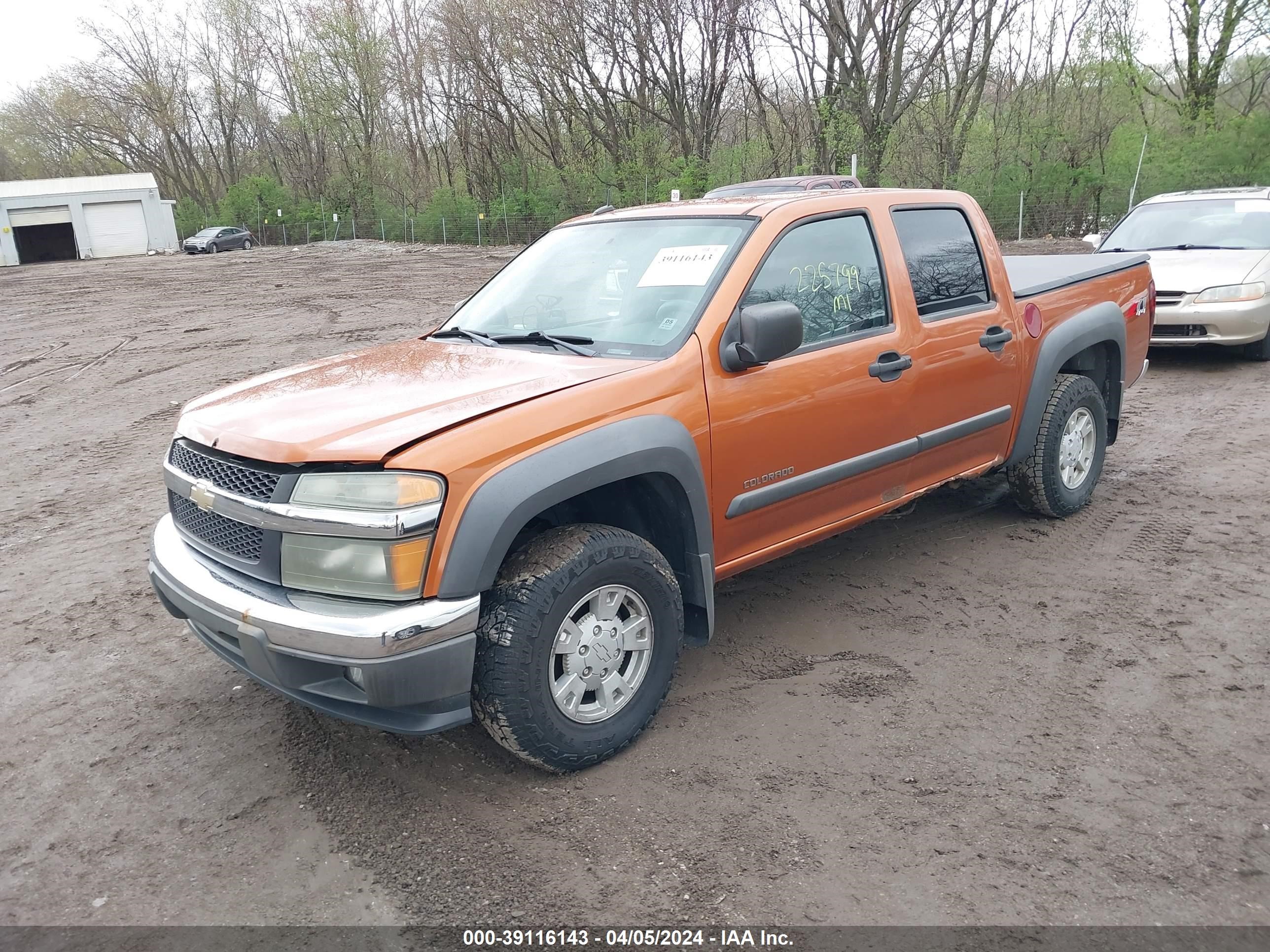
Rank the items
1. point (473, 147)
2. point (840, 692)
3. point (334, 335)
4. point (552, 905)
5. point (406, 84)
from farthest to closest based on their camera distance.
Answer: point (406, 84), point (473, 147), point (334, 335), point (840, 692), point (552, 905)

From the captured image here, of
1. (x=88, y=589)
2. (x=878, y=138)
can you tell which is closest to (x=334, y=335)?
(x=88, y=589)

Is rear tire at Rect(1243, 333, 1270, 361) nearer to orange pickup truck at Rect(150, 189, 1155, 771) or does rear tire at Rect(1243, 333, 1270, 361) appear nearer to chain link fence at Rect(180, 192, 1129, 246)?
orange pickup truck at Rect(150, 189, 1155, 771)

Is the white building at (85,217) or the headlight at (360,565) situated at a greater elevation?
the white building at (85,217)

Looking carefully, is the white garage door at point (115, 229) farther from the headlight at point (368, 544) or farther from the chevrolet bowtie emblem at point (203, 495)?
the headlight at point (368, 544)

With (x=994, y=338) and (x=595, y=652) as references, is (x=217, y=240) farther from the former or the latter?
(x=595, y=652)

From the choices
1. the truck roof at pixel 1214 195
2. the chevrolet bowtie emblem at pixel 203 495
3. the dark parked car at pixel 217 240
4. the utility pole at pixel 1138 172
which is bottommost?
the chevrolet bowtie emblem at pixel 203 495

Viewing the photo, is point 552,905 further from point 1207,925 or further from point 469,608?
point 1207,925

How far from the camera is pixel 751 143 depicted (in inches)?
1304

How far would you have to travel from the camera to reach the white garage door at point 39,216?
156 feet

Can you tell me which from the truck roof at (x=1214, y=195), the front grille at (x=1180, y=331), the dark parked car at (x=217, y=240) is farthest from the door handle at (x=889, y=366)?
the dark parked car at (x=217, y=240)

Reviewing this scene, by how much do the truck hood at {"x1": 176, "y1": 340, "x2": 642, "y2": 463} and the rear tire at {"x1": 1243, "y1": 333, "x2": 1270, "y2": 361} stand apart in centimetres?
902

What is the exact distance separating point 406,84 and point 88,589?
45617 millimetres

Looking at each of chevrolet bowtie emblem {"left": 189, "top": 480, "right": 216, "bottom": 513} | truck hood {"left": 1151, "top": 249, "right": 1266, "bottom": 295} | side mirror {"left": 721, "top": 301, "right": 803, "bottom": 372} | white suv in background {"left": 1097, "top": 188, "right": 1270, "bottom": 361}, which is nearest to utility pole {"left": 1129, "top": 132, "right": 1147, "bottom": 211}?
white suv in background {"left": 1097, "top": 188, "right": 1270, "bottom": 361}

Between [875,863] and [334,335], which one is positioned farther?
[334,335]
